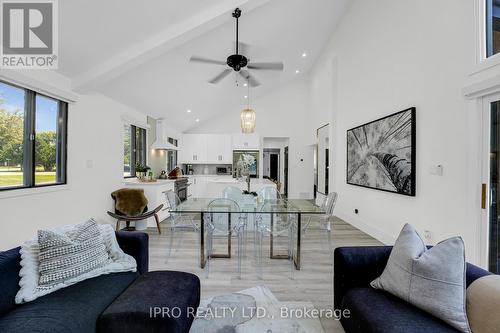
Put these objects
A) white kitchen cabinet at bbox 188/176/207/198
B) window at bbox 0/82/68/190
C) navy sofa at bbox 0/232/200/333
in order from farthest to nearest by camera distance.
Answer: white kitchen cabinet at bbox 188/176/207/198 < window at bbox 0/82/68/190 < navy sofa at bbox 0/232/200/333

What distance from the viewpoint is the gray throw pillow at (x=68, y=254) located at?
4.95 feet

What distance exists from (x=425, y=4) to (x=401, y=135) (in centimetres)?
168

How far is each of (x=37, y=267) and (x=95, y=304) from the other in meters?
0.51

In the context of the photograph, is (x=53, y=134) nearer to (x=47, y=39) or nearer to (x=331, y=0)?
(x=47, y=39)

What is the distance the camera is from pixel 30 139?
272cm

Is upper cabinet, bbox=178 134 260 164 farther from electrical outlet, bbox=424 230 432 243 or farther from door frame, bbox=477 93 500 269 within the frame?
door frame, bbox=477 93 500 269

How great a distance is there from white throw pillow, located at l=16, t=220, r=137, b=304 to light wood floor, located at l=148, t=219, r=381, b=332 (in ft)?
2.82

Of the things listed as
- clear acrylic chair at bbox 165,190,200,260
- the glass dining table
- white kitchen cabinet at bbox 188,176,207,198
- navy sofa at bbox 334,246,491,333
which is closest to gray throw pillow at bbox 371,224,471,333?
navy sofa at bbox 334,246,491,333

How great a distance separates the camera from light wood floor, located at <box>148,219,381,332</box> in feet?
7.52

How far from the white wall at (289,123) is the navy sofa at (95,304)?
7168 mm

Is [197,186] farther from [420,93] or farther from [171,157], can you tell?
[420,93]

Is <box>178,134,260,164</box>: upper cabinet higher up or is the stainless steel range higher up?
<box>178,134,260,164</box>: upper cabinet
